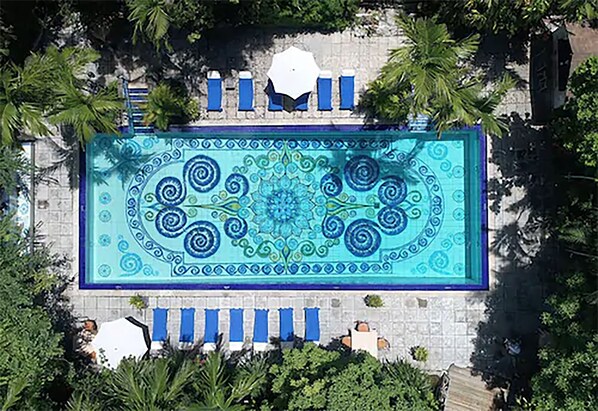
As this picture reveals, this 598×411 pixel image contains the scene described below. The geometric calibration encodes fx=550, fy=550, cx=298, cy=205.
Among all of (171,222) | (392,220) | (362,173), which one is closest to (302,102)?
(362,173)

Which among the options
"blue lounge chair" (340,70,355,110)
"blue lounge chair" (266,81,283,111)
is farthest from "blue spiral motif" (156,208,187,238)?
"blue lounge chair" (340,70,355,110)

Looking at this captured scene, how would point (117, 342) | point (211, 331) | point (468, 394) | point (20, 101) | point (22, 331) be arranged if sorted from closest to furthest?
point (20, 101) → point (22, 331) → point (117, 342) → point (468, 394) → point (211, 331)

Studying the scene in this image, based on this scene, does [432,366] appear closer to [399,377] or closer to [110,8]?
[399,377]

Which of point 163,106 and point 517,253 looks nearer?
point 163,106

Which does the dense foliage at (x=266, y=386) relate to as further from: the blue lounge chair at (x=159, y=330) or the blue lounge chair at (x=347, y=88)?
the blue lounge chair at (x=347, y=88)

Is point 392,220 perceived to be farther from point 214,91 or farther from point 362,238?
point 214,91

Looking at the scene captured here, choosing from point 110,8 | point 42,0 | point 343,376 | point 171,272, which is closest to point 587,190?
point 343,376

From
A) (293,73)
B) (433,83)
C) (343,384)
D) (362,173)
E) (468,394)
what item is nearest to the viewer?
(433,83)
